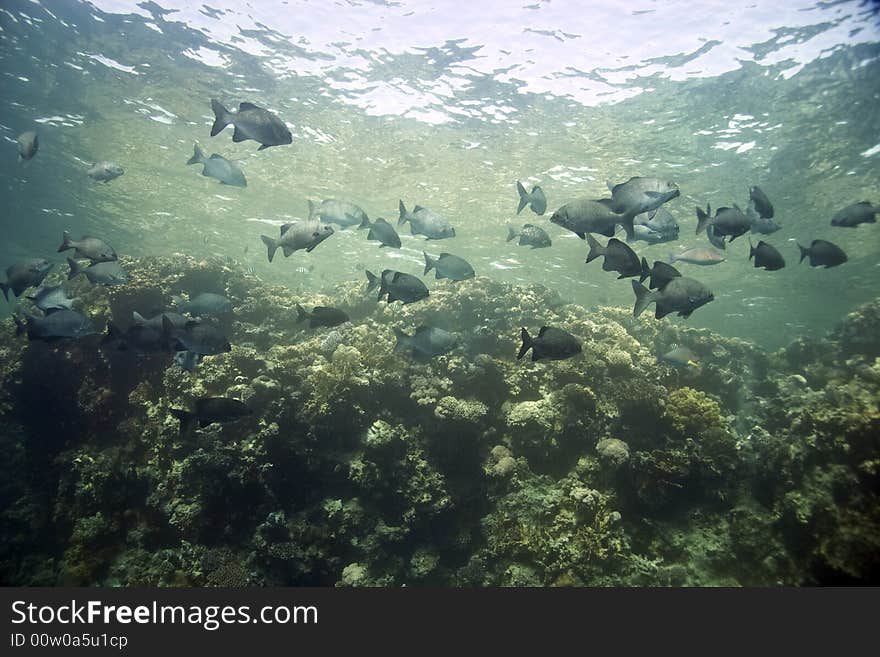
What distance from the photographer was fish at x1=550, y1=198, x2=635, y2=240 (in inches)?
197

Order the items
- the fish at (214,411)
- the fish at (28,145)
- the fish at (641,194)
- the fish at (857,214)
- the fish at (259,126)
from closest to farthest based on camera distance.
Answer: the fish at (641,194)
the fish at (259,126)
the fish at (214,411)
the fish at (857,214)
the fish at (28,145)

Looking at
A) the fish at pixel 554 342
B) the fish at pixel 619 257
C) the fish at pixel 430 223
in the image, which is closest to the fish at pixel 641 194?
the fish at pixel 619 257

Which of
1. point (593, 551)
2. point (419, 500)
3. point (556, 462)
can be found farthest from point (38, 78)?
point (593, 551)

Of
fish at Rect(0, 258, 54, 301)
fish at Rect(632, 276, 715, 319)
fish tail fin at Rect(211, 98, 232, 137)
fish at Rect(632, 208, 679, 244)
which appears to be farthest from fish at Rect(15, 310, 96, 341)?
fish at Rect(632, 208, 679, 244)

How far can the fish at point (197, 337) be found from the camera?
591 centimetres

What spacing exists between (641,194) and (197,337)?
21.3 feet

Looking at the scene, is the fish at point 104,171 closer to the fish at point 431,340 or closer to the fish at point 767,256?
the fish at point 431,340

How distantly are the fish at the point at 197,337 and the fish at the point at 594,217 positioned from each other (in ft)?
17.2

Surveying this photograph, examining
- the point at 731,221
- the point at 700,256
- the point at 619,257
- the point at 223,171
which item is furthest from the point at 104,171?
the point at 700,256

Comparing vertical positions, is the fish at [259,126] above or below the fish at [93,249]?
above

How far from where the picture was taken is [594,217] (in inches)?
198

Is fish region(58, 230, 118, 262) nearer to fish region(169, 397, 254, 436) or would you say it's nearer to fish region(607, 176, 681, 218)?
Result: fish region(169, 397, 254, 436)

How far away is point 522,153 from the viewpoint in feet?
56.3

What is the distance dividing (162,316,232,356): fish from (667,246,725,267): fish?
8.17 meters
